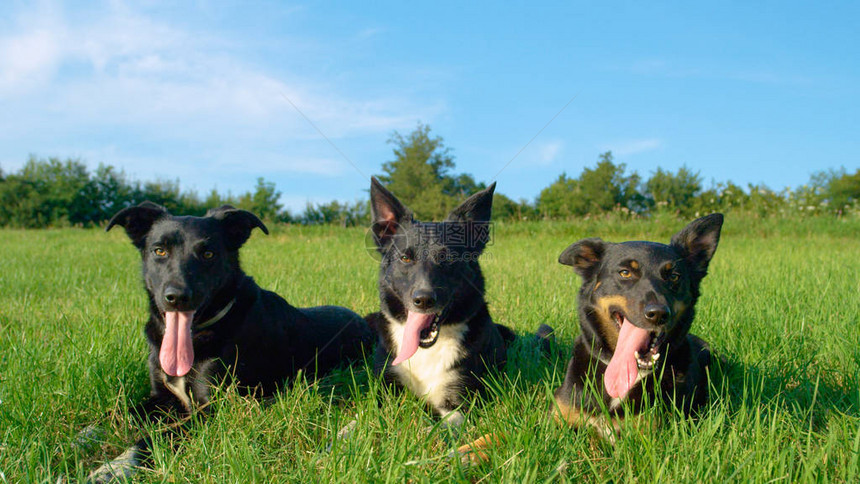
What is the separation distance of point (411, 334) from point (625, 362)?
1.34 meters

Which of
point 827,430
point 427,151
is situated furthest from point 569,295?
point 427,151

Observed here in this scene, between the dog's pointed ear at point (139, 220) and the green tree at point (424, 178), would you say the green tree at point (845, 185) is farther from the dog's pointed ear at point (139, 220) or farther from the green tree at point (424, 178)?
the dog's pointed ear at point (139, 220)

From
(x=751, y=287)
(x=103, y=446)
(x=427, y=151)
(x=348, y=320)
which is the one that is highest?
A: (x=427, y=151)

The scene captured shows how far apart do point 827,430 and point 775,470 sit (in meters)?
1.06

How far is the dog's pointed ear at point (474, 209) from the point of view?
3.67m

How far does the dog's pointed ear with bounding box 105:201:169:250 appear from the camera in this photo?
3.45m

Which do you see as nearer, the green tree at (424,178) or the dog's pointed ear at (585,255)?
the dog's pointed ear at (585,255)

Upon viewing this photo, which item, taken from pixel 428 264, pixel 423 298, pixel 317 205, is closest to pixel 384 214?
pixel 428 264

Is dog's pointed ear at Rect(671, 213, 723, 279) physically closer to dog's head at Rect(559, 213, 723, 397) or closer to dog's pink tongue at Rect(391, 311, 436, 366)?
dog's head at Rect(559, 213, 723, 397)

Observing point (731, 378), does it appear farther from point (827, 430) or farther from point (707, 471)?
point (707, 471)

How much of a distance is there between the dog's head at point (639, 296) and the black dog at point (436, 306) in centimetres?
76

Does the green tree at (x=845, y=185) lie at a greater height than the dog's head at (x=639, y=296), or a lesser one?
greater

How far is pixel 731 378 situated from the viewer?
12.1ft

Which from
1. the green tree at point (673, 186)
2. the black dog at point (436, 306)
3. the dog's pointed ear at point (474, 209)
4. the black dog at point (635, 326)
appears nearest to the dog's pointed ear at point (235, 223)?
the black dog at point (436, 306)
